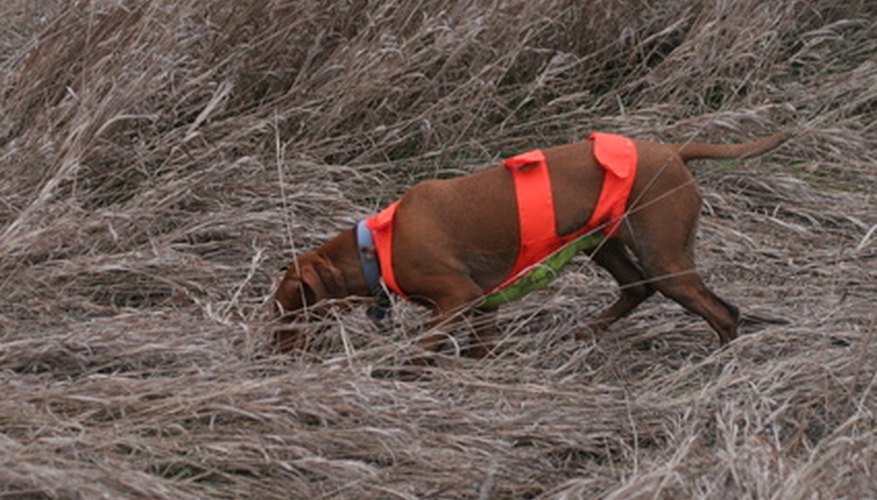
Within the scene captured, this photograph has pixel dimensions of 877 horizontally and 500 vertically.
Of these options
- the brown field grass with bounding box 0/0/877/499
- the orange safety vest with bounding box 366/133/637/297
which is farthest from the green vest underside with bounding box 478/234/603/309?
the brown field grass with bounding box 0/0/877/499

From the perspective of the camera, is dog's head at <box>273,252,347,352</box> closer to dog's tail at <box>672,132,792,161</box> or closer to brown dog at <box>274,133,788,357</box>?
brown dog at <box>274,133,788,357</box>

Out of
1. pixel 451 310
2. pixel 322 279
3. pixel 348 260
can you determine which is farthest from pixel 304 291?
pixel 451 310

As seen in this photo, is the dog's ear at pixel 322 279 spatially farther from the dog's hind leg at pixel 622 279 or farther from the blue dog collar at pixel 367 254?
the dog's hind leg at pixel 622 279

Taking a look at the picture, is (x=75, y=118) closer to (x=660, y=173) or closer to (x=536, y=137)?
(x=536, y=137)

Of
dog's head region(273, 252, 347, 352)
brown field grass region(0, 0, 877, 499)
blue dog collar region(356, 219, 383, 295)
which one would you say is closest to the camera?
brown field grass region(0, 0, 877, 499)

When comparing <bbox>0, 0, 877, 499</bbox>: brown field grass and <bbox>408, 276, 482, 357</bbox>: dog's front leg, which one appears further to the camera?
<bbox>408, 276, 482, 357</bbox>: dog's front leg

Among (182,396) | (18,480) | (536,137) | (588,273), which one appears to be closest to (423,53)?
(536,137)

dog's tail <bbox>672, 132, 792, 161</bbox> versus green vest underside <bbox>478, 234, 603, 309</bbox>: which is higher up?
dog's tail <bbox>672, 132, 792, 161</bbox>

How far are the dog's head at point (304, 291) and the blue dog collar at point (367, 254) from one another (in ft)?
0.29

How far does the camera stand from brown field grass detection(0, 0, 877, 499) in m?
3.66

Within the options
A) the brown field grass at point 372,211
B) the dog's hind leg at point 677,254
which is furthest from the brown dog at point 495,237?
the brown field grass at point 372,211

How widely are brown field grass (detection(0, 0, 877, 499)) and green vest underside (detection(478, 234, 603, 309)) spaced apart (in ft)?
0.52

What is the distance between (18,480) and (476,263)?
1866mm

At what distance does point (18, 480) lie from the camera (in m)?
3.38
